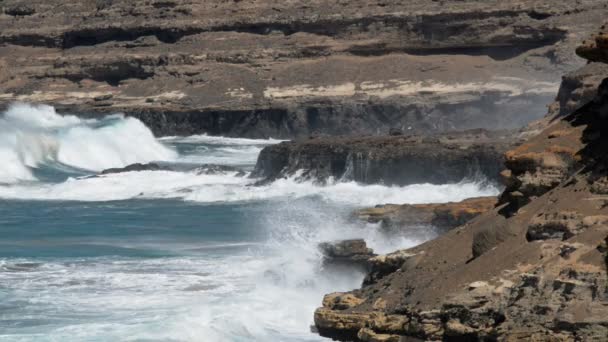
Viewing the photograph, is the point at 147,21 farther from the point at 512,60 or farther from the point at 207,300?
the point at 207,300

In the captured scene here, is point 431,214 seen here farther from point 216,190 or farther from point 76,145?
point 76,145

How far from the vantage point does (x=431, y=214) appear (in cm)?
2070

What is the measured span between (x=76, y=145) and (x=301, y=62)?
17.8m

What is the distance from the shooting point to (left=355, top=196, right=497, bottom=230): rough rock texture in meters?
18.7

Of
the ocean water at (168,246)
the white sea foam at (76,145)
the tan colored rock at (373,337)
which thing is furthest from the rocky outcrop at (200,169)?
the tan colored rock at (373,337)

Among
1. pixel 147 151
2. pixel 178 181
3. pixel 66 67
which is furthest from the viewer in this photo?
pixel 66 67

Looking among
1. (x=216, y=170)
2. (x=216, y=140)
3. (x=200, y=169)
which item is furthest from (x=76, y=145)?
(x=216, y=170)

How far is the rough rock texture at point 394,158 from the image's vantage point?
35875 mm

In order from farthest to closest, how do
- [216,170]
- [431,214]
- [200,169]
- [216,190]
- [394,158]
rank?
[200,169]
[216,170]
[216,190]
[394,158]
[431,214]

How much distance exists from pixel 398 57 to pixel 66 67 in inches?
704

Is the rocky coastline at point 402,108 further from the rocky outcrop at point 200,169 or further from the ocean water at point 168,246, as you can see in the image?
the ocean water at point 168,246

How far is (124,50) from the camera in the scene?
76.9 m

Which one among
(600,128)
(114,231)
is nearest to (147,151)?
(114,231)

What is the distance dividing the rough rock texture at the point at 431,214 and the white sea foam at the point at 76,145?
25.2 meters
